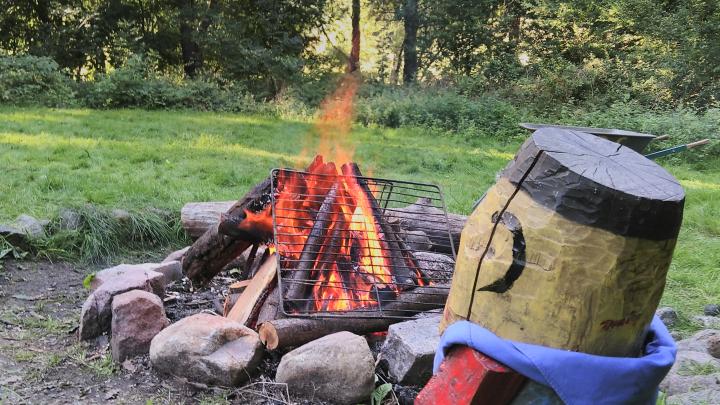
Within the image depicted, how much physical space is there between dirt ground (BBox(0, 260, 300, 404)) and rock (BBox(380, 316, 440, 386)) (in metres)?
0.50

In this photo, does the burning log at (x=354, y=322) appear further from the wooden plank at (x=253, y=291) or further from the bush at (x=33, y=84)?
the bush at (x=33, y=84)

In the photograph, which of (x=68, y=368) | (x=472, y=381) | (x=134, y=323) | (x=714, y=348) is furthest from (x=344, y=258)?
(x=714, y=348)

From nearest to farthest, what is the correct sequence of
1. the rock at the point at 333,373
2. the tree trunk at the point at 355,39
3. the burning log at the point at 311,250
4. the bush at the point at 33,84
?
the rock at the point at 333,373, the burning log at the point at 311,250, the bush at the point at 33,84, the tree trunk at the point at 355,39

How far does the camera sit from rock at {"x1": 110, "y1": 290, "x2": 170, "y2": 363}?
282 cm

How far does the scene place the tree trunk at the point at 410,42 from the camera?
1864 centimetres

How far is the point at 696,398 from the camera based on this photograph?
94.3 inches

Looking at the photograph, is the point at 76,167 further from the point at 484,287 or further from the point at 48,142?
the point at 484,287

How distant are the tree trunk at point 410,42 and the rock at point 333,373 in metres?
16.7

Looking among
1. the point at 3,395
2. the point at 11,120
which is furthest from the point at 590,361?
the point at 11,120

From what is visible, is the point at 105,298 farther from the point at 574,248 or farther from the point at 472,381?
the point at 574,248

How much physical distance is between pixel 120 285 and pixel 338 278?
3.85ft

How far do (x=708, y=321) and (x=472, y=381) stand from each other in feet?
8.92

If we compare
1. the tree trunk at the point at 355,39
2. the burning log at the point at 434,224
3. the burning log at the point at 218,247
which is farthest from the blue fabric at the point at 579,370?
the tree trunk at the point at 355,39

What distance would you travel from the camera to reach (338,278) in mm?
3148
